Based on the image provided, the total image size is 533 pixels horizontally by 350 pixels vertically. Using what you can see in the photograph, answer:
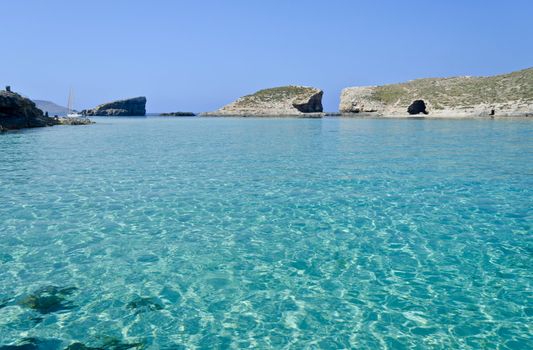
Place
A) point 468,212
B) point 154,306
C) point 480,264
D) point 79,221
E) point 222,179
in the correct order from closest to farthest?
point 154,306
point 480,264
point 79,221
point 468,212
point 222,179

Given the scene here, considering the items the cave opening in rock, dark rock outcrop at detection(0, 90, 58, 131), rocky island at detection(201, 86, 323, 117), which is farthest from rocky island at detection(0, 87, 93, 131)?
the cave opening in rock

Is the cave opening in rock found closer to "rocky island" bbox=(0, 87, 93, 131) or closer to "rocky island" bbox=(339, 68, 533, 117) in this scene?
"rocky island" bbox=(339, 68, 533, 117)

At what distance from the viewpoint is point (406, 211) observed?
15445 mm

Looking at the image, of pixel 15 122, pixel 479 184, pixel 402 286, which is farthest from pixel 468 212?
pixel 15 122

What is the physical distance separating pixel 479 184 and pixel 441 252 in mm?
10734

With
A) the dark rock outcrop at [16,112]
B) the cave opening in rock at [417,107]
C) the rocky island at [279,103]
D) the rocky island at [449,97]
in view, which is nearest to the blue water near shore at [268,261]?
the dark rock outcrop at [16,112]

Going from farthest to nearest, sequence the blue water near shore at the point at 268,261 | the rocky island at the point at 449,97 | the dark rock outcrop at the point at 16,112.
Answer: the rocky island at the point at 449,97 < the dark rock outcrop at the point at 16,112 < the blue water near shore at the point at 268,261

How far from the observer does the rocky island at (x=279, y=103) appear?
17438 cm

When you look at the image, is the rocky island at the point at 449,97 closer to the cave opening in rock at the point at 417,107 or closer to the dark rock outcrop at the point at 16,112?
the cave opening in rock at the point at 417,107

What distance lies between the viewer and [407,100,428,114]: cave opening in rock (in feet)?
469

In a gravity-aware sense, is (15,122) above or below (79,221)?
above

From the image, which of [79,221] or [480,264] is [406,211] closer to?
[480,264]

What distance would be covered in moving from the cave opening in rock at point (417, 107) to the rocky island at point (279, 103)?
36.8m

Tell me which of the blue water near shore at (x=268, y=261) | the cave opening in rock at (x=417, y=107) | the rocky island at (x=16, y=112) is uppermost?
the cave opening in rock at (x=417, y=107)
